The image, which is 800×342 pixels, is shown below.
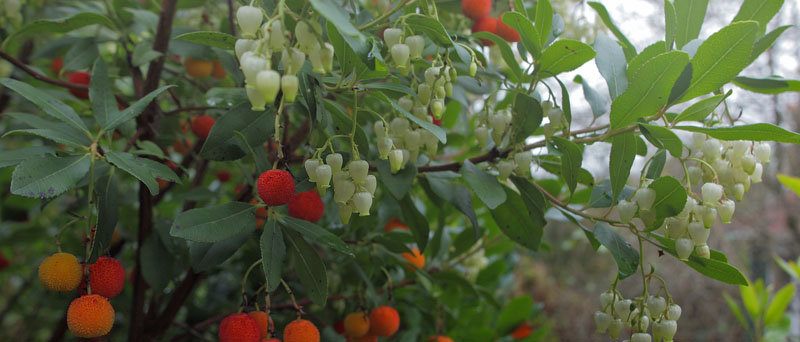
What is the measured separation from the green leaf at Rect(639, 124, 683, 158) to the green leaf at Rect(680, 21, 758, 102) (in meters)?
0.08

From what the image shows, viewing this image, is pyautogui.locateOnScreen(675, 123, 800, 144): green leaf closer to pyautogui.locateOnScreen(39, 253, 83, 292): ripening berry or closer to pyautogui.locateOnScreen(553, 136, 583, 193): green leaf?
pyautogui.locateOnScreen(553, 136, 583, 193): green leaf

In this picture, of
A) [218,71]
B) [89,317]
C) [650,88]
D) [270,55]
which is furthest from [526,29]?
[218,71]

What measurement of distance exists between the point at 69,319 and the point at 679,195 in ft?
2.83

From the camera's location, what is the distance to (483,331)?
142 centimetres

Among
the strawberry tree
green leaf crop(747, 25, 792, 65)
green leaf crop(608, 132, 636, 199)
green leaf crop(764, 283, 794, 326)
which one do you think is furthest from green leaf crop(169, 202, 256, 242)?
green leaf crop(764, 283, 794, 326)

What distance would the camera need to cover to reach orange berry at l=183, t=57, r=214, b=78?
50.1 inches

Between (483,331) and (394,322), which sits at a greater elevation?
(394,322)

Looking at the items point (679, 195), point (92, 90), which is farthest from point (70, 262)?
point (679, 195)

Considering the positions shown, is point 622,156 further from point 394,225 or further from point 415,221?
point 394,225

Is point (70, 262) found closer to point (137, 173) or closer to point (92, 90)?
point (137, 173)

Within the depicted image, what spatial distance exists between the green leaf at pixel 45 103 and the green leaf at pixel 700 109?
0.92 m

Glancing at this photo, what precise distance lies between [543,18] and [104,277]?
30.8 inches

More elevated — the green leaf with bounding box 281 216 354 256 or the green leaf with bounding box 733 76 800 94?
the green leaf with bounding box 733 76 800 94

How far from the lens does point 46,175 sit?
2.30ft
